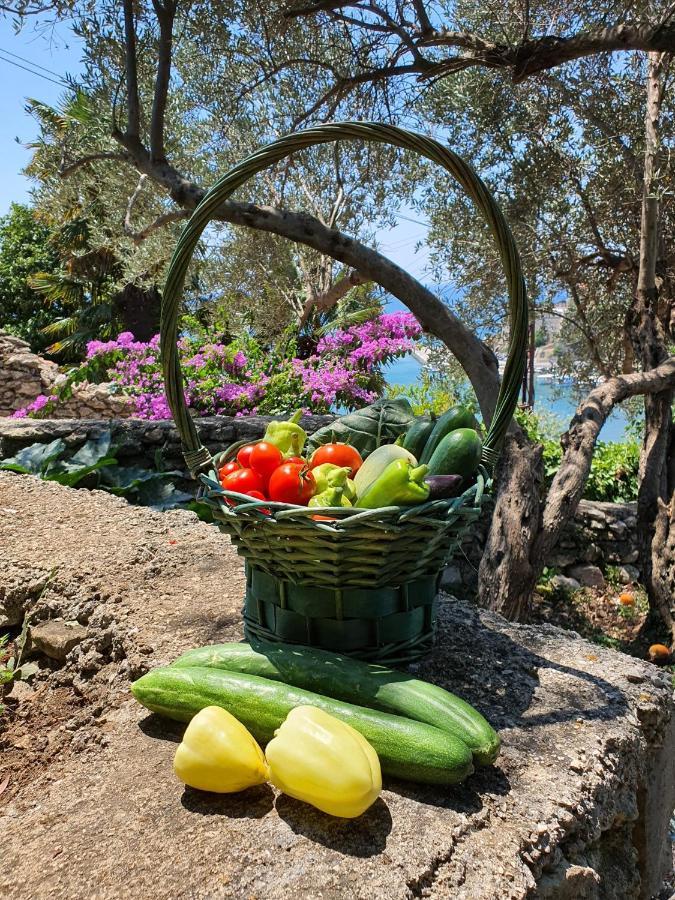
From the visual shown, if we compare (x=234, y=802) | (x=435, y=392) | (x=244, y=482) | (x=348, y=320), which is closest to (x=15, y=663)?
(x=244, y=482)

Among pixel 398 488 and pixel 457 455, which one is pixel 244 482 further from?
pixel 457 455

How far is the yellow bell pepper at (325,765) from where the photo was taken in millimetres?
1165

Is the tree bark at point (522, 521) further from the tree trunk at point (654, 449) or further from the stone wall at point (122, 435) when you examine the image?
the stone wall at point (122, 435)

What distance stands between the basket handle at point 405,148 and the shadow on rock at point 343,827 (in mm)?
824

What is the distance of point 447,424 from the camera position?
5.98 feet

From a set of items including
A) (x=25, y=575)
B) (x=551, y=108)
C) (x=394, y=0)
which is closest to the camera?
(x=25, y=575)

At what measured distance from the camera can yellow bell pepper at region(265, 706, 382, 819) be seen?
117 cm

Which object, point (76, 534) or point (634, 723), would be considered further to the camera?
point (76, 534)

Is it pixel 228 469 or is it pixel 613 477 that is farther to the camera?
pixel 613 477

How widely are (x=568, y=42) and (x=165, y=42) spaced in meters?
2.69

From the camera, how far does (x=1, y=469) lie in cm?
473

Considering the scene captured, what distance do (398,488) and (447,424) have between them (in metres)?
0.39

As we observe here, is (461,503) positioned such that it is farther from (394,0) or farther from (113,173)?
(113,173)

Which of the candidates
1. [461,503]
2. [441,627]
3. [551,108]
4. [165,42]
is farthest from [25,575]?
[551,108]
